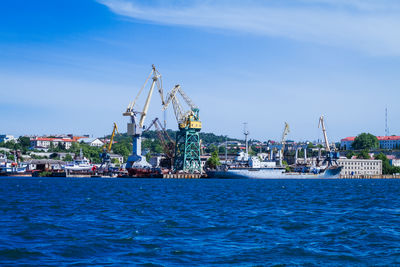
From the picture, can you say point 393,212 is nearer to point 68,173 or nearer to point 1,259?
point 1,259

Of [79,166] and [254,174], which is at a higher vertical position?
[79,166]

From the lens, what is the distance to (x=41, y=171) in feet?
Answer: 401

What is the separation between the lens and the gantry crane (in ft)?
377

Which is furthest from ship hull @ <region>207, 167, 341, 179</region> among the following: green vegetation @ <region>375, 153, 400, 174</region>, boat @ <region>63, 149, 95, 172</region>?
green vegetation @ <region>375, 153, 400, 174</region>

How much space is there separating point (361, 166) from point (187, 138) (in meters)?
70.6

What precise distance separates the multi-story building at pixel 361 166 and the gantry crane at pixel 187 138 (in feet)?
192

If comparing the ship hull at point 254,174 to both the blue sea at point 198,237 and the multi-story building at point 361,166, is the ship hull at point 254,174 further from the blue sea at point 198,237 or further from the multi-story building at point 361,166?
the blue sea at point 198,237

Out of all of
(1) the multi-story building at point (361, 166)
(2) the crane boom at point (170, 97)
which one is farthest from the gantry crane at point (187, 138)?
(1) the multi-story building at point (361, 166)

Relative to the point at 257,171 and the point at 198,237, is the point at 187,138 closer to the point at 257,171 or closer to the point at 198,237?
the point at 257,171

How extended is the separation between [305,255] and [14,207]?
65.5ft

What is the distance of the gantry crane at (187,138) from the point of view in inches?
4520

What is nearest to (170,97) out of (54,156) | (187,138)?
(187,138)

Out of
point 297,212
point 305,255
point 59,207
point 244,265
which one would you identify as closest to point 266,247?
point 305,255

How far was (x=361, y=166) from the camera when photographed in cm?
16362
